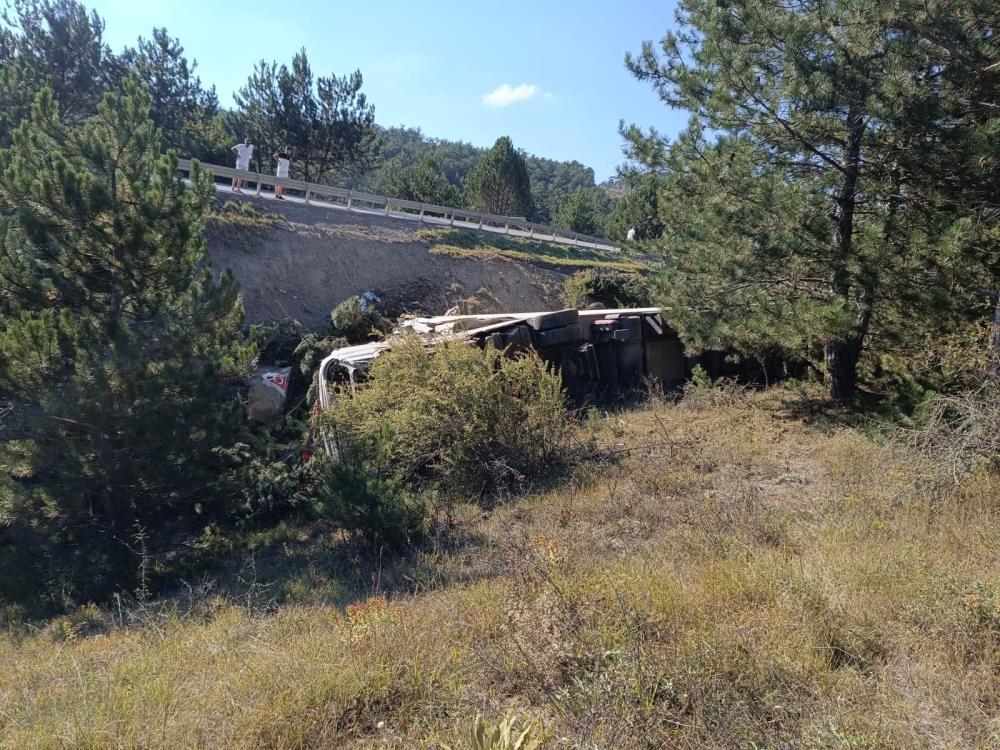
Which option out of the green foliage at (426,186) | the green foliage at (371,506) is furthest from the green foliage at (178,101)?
the green foliage at (371,506)

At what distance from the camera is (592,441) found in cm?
905

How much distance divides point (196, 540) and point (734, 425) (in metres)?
8.04

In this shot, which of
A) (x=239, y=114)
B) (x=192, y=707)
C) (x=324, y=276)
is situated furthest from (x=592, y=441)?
(x=239, y=114)

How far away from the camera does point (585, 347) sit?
1162cm

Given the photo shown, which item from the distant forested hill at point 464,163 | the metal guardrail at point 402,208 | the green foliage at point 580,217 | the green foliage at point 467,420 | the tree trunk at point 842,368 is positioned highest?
the distant forested hill at point 464,163

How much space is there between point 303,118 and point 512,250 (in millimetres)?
16795

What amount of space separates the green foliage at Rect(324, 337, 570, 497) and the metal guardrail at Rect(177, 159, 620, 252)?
12119 millimetres

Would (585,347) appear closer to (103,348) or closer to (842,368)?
(842,368)

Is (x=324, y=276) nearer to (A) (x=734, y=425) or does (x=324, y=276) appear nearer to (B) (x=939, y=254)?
(A) (x=734, y=425)

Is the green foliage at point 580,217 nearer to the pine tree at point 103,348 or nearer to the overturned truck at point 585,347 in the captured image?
the overturned truck at point 585,347

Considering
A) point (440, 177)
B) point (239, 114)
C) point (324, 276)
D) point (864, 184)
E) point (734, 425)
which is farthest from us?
point (440, 177)

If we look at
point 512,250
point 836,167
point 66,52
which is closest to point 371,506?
point 836,167

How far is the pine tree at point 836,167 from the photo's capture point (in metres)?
7.58

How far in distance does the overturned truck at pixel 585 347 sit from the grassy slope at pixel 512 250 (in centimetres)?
1040
